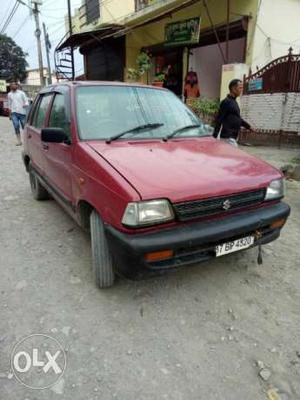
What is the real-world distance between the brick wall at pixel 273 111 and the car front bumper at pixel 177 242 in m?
6.56

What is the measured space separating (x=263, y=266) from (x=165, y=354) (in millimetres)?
1507

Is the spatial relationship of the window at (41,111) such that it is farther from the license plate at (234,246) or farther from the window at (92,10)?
the window at (92,10)

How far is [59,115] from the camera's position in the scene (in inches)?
140

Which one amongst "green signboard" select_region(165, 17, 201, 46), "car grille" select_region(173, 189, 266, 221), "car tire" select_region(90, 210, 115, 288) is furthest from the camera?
"green signboard" select_region(165, 17, 201, 46)

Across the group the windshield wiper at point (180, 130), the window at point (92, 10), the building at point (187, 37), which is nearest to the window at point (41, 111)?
the windshield wiper at point (180, 130)

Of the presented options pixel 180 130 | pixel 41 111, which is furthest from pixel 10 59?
pixel 180 130

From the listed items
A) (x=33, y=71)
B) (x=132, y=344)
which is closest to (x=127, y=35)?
(x=132, y=344)

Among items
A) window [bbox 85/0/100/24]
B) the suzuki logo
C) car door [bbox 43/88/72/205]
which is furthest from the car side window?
window [bbox 85/0/100/24]

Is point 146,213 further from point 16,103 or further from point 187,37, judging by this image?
point 187,37

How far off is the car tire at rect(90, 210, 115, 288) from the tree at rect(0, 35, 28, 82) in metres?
53.7

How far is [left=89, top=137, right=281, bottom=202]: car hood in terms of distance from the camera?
2279 millimetres

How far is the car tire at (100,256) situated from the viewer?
2.63 meters

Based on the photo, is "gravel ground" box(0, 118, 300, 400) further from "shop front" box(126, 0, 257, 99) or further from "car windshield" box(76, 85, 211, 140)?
"shop front" box(126, 0, 257, 99)

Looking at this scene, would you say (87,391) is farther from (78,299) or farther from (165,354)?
(78,299)
